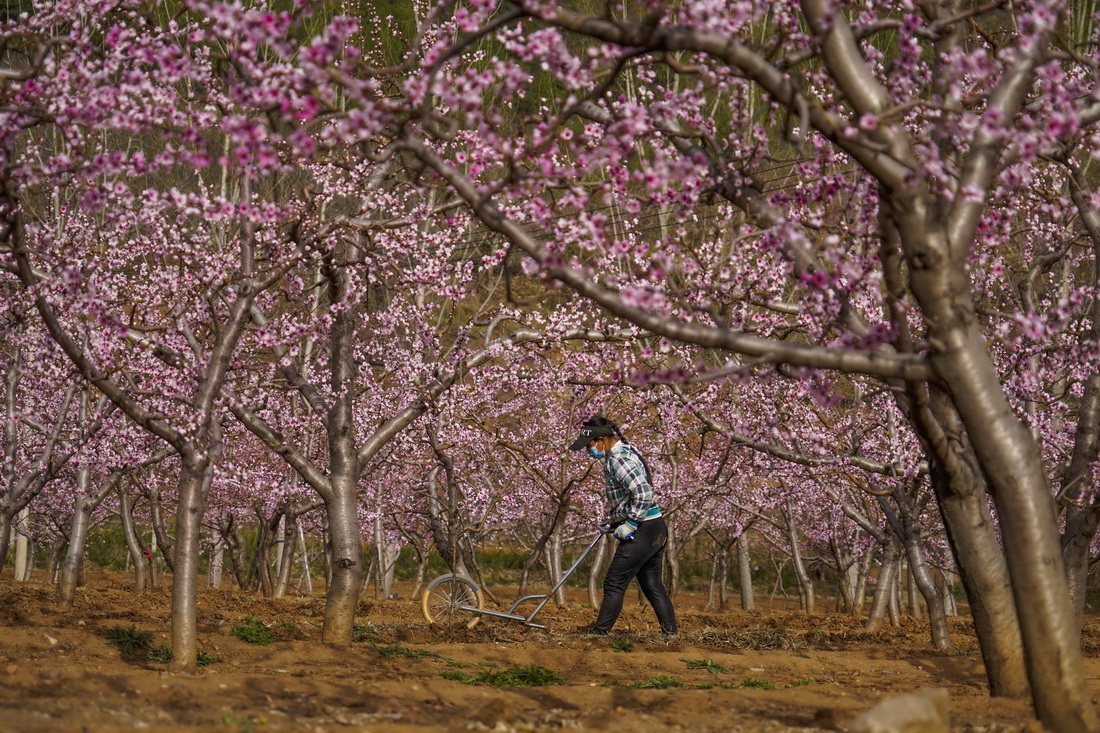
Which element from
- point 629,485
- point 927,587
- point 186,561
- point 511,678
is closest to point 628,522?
point 629,485

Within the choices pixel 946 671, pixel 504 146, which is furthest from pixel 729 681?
pixel 504 146

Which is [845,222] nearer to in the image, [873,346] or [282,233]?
[873,346]

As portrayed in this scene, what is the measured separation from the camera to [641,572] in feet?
35.4

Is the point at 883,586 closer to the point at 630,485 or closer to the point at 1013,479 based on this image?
the point at 630,485

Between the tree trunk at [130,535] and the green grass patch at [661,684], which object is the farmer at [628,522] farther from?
the tree trunk at [130,535]

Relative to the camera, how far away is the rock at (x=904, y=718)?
4.16 m

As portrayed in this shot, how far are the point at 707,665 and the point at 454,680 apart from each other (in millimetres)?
2943

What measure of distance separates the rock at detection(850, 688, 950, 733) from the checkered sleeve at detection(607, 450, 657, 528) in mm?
6053

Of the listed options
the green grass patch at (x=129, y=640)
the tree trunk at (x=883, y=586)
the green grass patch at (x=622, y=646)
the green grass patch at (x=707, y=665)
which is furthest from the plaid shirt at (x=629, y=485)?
the tree trunk at (x=883, y=586)

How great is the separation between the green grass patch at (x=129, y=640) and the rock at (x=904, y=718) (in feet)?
20.2

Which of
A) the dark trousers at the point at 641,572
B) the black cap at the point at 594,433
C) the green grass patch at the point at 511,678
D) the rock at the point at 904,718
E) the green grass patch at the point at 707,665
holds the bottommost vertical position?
the green grass patch at the point at 707,665

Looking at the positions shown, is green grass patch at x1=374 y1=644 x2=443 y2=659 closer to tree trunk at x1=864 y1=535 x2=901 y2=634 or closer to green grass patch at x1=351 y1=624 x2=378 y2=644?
green grass patch at x1=351 y1=624 x2=378 y2=644

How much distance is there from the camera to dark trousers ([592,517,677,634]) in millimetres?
10500

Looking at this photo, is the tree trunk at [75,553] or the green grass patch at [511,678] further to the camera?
the tree trunk at [75,553]
